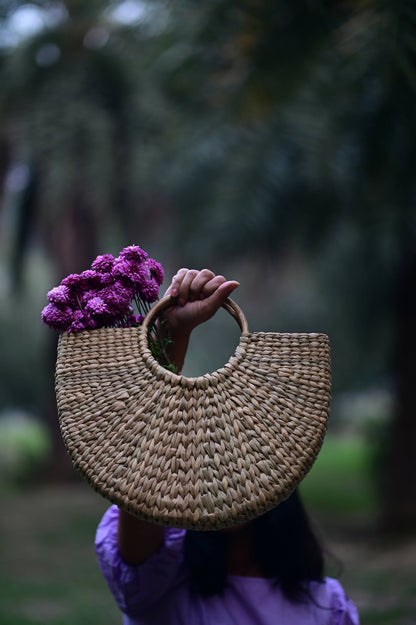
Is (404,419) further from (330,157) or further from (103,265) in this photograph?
(103,265)

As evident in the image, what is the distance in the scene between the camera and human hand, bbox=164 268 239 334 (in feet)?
5.31

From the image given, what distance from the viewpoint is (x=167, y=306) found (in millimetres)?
1659

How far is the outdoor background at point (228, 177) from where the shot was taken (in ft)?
13.4

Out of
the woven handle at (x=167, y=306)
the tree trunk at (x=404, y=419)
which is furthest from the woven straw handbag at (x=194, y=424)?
the tree trunk at (x=404, y=419)

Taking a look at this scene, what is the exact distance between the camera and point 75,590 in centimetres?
598

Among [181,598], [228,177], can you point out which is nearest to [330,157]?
[228,177]

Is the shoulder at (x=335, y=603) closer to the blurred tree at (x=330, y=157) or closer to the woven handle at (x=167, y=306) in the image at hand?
the woven handle at (x=167, y=306)

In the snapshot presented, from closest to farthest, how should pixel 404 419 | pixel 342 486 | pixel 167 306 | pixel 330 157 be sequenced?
1. pixel 167 306
2. pixel 330 157
3. pixel 404 419
4. pixel 342 486

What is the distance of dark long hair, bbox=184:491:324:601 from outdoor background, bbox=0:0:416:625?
53cm

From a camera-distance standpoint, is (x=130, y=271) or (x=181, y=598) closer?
(x=130, y=271)

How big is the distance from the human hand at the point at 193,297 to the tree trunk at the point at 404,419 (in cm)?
642

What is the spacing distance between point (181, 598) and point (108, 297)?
0.83 metres

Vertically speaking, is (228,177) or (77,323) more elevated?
(228,177)

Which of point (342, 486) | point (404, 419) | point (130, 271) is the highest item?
point (130, 271)
